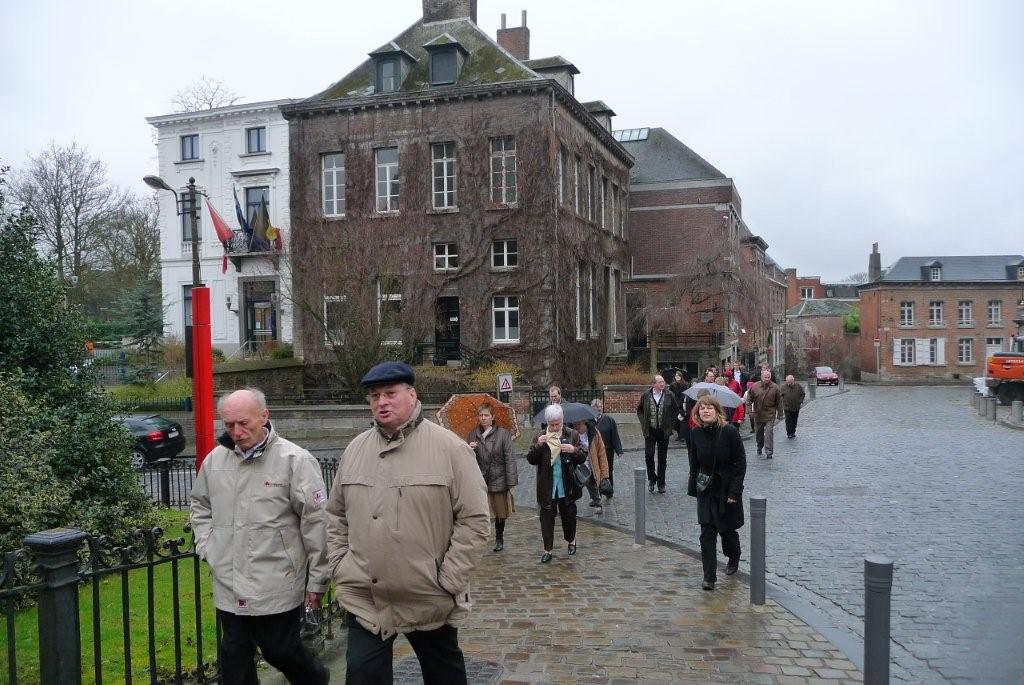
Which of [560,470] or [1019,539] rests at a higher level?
[560,470]

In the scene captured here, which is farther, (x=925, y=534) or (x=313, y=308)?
(x=313, y=308)

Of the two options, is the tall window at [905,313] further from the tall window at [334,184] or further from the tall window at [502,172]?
the tall window at [334,184]

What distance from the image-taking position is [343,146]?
31.2 metres

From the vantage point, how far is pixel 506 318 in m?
30.4

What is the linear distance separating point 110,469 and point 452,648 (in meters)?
5.59

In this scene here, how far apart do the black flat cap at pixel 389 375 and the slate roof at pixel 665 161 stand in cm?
4253

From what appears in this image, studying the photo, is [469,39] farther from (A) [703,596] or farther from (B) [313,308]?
(A) [703,596]

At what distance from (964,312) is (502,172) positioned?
1926 inches

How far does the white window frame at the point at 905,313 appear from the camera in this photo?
2559 inches

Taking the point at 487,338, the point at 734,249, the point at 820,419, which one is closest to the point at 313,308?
the point at 487,338

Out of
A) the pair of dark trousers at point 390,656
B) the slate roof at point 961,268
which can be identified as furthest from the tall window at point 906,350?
the pair of dark trousers at point 390,656

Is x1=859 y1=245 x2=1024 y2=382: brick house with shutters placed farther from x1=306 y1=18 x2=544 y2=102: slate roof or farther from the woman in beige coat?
the woman in beige coat

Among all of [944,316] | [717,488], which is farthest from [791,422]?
[944,316]

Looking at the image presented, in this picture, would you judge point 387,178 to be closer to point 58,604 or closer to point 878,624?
point 58,604
